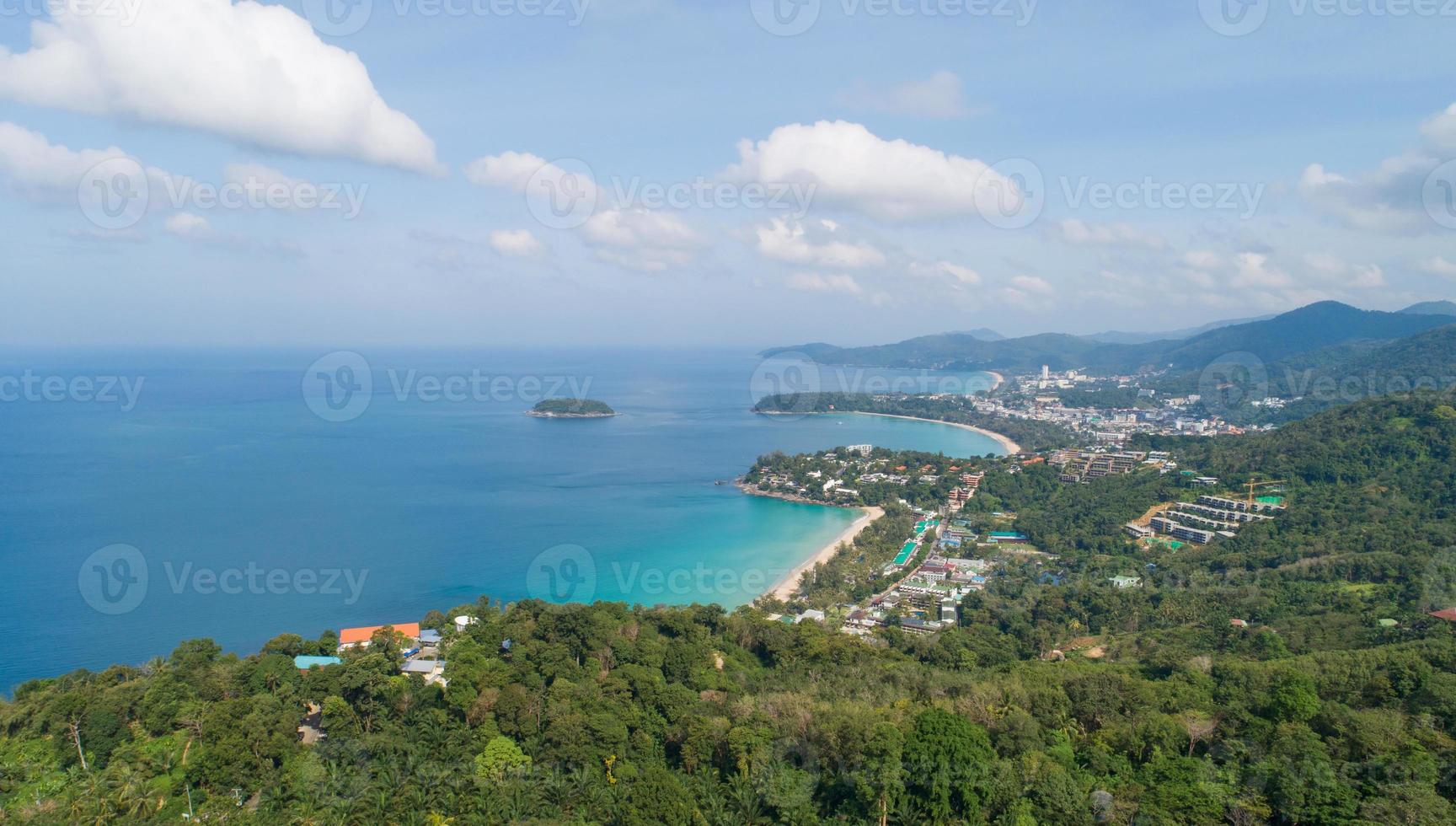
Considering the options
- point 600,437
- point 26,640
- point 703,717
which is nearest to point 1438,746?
point 703,717

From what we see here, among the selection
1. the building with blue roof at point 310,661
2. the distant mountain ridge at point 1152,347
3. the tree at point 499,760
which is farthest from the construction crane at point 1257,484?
the distant mountain ridge at point 1152,347

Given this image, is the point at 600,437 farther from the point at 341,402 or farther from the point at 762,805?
the point at 762,805

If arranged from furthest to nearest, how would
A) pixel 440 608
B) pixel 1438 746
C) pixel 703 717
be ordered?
pixel 440 608
pixel 703 717
pixel 1438 746

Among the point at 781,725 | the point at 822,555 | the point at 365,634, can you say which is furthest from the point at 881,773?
the point at 822,555

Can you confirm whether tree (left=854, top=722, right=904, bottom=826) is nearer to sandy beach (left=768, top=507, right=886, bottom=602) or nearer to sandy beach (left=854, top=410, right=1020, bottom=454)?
sandy beach (left=768, top=507, right=886, bottom=602)

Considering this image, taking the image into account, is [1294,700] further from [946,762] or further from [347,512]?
[347,512]

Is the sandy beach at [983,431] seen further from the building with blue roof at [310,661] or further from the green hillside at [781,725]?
the building with blue roof at [310,661]

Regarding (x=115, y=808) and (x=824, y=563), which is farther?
(x=824, y=563)
